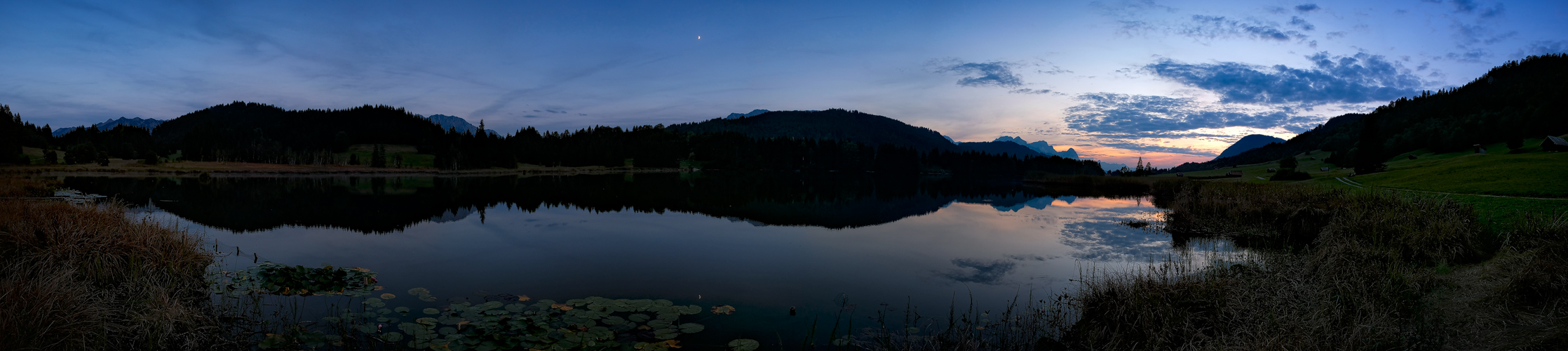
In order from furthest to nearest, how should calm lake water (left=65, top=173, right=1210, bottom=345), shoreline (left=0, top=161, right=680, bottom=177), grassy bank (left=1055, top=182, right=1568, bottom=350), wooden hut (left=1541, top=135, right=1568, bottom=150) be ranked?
shoreline (left=0, top=161, right=680, bottom=177)
wooden hut (left=1541, top=135, right=1568, bottom=150)
calm lake water (left=65, top=173, right=1210, bottom=345)
grassy bank (left=1055, top=182, right=1568, bottom=350)

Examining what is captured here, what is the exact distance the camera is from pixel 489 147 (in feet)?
413

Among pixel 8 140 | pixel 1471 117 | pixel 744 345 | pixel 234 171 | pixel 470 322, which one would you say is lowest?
pixel 744 345

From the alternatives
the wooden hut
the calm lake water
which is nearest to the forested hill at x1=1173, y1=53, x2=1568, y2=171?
the wooden hut

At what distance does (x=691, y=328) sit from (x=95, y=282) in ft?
30.4

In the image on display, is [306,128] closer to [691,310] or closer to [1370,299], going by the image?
[691,310]

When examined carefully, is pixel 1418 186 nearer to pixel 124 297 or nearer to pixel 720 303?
pixel 720 303

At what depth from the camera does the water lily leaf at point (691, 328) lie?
8.58 metres

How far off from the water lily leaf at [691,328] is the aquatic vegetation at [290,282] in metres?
5.52

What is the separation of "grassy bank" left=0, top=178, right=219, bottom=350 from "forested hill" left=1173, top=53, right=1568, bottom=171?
270 ft

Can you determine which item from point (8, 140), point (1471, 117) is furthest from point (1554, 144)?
point (8, 140)

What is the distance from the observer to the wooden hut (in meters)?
43.6

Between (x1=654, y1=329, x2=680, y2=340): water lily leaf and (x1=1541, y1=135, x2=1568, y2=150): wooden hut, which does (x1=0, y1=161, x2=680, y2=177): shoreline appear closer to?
(x1=654, y1=329, x2=680, y2=340): water lily leaf

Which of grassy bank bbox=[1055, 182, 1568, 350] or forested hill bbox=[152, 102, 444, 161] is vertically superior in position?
forested hill bbox=[152, 102, 444, 161]

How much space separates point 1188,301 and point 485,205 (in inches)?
1303
